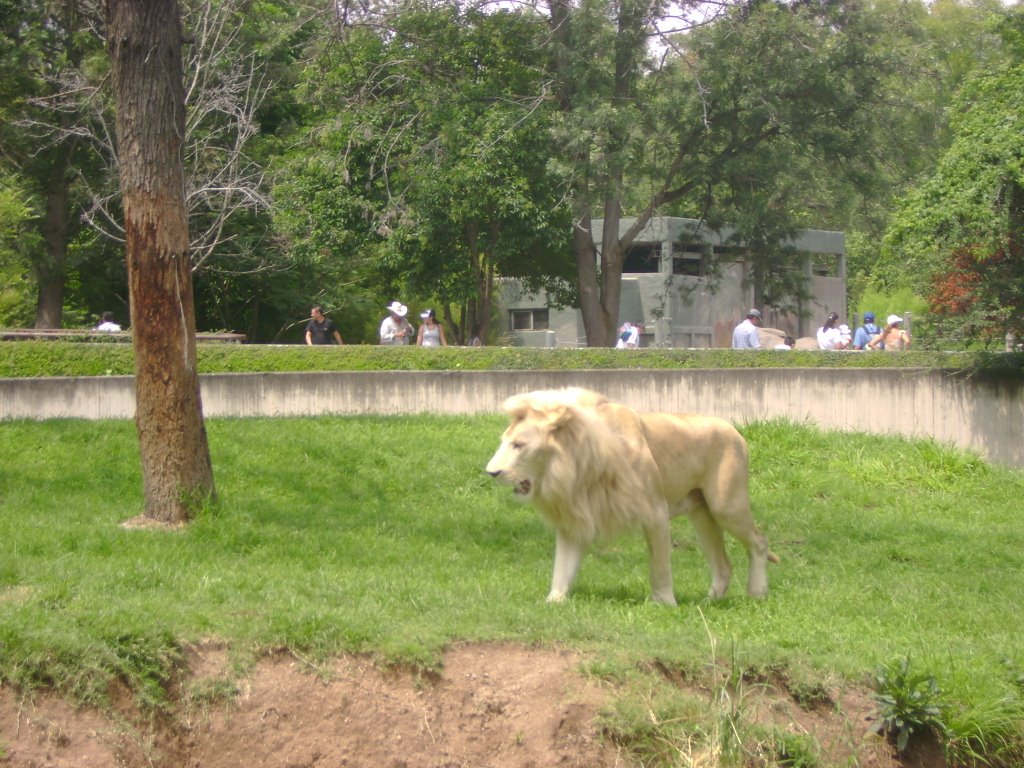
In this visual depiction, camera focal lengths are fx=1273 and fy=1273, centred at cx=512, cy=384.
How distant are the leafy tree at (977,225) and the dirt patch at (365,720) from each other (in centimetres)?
1139

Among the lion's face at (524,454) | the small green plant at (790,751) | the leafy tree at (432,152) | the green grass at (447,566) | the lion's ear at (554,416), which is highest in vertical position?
the leafy tree at (432,152)

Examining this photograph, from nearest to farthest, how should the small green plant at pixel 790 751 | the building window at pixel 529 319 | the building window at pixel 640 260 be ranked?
the small green plant at pixel 790 751 → the building window at pixel 640 260 → the building window at pixel 529 319

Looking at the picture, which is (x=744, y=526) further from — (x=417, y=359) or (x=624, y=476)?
(x=417, y=359)

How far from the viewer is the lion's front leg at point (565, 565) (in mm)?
9234

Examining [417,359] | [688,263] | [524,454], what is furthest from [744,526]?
[688,263]

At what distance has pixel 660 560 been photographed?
935 cm

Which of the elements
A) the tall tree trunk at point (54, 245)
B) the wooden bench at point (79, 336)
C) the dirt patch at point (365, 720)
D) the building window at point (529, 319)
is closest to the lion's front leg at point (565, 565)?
the dirt patch at point (365, 720)

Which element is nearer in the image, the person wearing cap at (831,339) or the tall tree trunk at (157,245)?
the tall tree trunk at (157,245)

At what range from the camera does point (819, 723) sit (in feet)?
25.7

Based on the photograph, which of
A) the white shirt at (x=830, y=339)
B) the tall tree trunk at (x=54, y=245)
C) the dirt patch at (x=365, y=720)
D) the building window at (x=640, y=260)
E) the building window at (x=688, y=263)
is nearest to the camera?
the dirt patch at (x=365, y=720)

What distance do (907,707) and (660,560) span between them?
85.8 inches

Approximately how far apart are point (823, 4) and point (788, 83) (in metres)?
2.45

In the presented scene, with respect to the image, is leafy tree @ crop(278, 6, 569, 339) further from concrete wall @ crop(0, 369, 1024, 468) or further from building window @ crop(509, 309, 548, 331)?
building window @ crop(509, 309, 548, 331)

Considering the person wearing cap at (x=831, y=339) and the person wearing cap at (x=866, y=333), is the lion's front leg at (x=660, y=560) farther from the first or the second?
the person wearing cap at (x=831, y=339)
